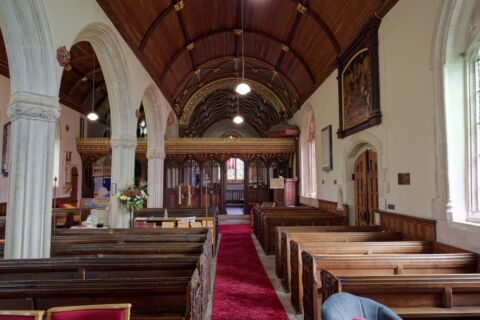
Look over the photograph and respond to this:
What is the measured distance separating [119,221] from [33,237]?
2841 millimetres

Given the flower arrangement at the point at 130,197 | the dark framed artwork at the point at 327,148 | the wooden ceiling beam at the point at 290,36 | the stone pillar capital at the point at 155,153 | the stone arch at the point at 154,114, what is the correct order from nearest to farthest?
the flower arrangement at the point at 130,197, the wooden ceiling beam at the point at 290,36, the dark framed artwork at the point at 327,148, the stone arch at the point at 154,114, the stone pillar capital at the point at 155,153

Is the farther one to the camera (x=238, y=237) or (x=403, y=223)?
(x=238, y=237)

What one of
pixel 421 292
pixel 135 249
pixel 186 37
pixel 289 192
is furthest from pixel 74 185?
pixel 421 292

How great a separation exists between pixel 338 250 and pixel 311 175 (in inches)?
Answer: 283

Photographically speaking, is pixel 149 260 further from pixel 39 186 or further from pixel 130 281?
pixel 39 186

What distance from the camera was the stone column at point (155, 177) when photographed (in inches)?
399

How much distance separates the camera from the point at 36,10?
3826 millimetres

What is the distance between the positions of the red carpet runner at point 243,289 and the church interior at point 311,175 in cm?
3

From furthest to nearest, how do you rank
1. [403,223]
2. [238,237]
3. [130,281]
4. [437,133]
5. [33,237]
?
[238,237] < [403,223] < [437,133] < [33,237] < [130,281]

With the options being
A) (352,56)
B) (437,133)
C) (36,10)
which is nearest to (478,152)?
(437,133)

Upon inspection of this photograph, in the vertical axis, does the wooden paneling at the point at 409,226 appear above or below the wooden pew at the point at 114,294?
above

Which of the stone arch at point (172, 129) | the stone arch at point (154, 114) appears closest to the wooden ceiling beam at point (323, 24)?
the stone arch at point (154, 114)

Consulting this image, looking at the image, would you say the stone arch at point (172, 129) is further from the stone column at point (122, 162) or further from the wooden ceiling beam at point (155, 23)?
the stone column at point (122, 162)

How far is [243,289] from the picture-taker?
450 centimetres
